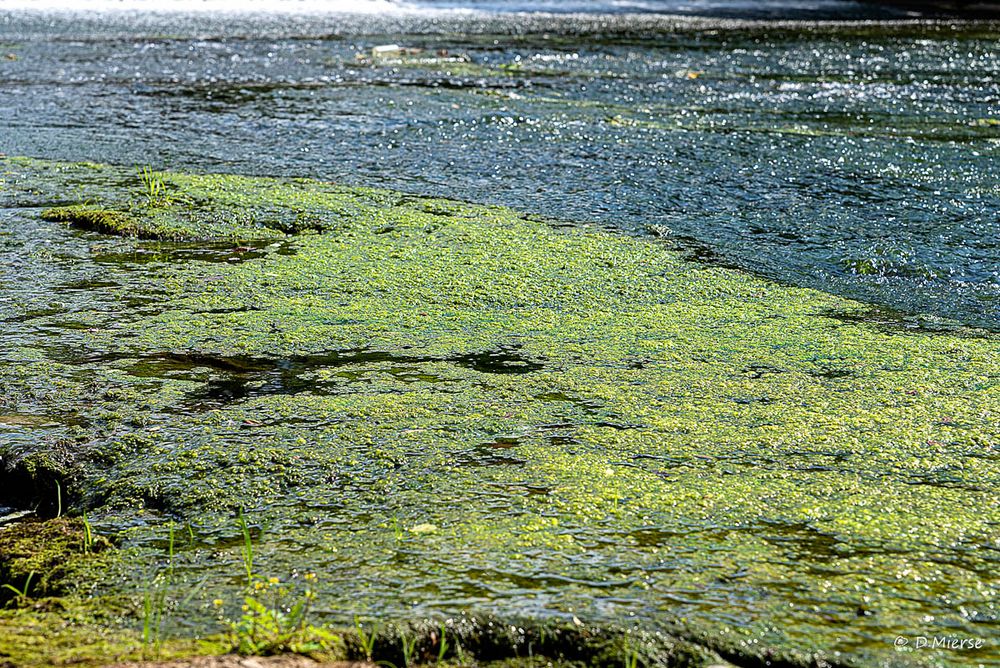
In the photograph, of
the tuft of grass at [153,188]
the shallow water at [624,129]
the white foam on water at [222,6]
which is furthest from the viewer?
the white foam on water at [222,6]

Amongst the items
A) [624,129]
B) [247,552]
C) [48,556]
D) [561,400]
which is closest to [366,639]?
[247,552]

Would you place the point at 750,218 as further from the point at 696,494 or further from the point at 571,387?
the point at 696,494

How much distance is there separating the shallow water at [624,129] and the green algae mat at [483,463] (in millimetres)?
544

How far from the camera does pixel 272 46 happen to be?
30.0ft

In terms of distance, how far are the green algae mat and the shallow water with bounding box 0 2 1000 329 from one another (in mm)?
544

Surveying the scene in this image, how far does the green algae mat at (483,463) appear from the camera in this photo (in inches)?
55.4

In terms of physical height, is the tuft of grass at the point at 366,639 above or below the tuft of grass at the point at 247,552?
below

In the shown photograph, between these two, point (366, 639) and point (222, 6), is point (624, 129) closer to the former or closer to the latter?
point (366, 639)

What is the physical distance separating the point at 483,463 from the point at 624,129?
364 centimetres

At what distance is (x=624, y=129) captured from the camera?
206 inches

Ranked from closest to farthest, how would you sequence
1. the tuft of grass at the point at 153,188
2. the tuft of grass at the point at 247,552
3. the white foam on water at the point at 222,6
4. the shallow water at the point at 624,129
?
the tuft of grass at the point at 247,552 < the shallow water at the point at 624,129 < the tuft of grass at the point at 153,188 < the white foam on water at the point at 222,6

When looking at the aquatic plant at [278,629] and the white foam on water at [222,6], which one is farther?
the white foam on water at [222,6]

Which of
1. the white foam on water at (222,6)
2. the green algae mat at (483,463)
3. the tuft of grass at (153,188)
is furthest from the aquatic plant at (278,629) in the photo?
the white foam on water at (222,6)

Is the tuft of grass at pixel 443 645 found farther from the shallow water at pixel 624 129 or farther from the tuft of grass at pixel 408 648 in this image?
the shallow water at pixel 624 129
